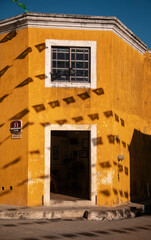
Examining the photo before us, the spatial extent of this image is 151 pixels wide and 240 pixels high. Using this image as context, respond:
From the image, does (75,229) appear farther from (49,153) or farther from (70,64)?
(70,64)

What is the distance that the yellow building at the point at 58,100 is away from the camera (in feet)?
38.0

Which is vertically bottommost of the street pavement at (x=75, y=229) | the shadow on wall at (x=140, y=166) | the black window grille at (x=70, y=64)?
the street pavement at (x=75, y=229)

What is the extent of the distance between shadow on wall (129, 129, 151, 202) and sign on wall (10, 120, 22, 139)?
4.16 meters

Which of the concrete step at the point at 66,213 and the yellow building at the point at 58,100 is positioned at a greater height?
the yellow building at the point at 58,100

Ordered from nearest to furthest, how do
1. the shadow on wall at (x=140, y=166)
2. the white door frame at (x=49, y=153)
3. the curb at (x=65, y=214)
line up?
the curb at (x=65, y=214) → the white door frame at (x=49, y=153) → the shadow on wall at (x=140, y=166)

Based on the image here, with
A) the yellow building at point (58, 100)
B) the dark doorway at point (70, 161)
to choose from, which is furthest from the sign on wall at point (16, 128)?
the dark doorway at point (70, 161)

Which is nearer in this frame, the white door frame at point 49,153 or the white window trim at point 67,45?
the white door frame at point 49,153

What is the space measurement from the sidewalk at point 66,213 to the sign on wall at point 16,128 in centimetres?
229

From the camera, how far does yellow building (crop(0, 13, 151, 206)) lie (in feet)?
38.0

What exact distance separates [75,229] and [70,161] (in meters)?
7.16

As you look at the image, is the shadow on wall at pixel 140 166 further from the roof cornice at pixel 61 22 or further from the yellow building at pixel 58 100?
the roof cornice at pixel 61 22

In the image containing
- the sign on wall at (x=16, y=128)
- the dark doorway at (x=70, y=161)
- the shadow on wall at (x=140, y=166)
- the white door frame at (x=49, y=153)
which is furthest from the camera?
the dark doorway at (x=70, y=161)

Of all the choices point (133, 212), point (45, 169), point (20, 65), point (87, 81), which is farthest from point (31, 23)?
point (133, 212)

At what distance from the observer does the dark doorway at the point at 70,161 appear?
604 inches
